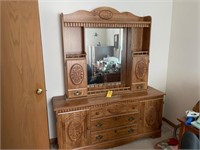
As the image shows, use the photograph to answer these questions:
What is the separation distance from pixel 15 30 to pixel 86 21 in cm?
78

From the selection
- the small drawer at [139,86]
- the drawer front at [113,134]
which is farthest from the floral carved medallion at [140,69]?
the drawer front at [113,134]

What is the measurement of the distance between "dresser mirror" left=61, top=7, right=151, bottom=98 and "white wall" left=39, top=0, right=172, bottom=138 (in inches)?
4.3

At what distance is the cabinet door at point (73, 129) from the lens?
1.87 metres

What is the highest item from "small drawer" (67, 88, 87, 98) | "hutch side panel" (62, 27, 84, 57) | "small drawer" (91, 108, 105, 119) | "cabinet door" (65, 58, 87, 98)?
"hutch side panel" (62, 27, 84, 57)

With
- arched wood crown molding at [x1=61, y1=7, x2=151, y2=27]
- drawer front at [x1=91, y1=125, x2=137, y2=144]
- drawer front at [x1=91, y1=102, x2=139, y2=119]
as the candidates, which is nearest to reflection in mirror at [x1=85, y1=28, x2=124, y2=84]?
arched wood crown molding at [x1=61, y1=7, x2=151, y2=27]

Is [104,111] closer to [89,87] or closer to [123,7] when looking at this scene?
[89,87]

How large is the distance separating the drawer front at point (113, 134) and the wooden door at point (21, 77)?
64 cm

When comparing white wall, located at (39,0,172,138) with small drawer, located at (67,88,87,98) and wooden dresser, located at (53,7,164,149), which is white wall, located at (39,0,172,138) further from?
small drawer, located at (67,88,87,98)

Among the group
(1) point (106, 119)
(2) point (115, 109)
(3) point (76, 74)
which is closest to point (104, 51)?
A: (3) point (76, 74)

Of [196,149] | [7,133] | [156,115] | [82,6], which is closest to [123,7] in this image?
[82,6]

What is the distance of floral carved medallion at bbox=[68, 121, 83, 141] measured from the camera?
192cm

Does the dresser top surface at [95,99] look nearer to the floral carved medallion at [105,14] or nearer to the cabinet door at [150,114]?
the cabinet door at [150,114]

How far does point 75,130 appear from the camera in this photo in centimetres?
194

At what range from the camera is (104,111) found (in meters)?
2.01
